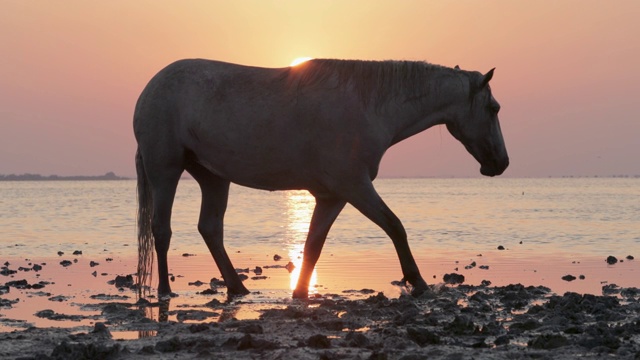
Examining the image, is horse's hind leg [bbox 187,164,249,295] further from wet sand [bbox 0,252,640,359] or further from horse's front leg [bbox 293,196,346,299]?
horse's front leg [bbox 293,196,346,299]

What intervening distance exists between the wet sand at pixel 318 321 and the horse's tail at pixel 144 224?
1.03 ft

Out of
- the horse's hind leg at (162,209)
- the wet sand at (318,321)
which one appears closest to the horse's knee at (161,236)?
the horse's hind leg at (162,209)

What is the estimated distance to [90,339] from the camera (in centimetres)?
593

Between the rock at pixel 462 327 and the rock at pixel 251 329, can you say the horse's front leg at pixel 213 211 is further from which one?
the rock at pixel 462 327

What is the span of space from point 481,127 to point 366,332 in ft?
10.8

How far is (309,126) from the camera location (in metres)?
8.33

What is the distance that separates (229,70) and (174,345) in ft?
13.5

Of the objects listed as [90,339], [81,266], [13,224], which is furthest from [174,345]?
[13,224]

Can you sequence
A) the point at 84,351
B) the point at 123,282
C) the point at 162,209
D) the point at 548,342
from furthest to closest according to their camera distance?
the point at 123,282
the point at 162,209
the point at 548,342
the point at 84,351

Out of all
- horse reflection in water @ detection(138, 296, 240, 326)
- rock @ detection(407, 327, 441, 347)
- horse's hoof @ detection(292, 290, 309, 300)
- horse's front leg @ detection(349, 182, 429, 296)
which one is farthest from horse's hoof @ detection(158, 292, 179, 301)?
rock @ detection(407, 327, 441, 347)

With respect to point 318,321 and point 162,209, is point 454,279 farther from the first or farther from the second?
point 318,321

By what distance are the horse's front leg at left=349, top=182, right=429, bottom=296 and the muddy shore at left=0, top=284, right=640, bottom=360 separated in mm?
229

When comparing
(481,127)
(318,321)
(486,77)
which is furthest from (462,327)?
(486,77)

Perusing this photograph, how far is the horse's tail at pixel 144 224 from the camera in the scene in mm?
9484
